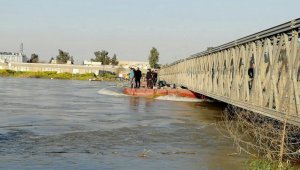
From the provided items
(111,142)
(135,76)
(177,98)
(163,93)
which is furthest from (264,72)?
(135,76)

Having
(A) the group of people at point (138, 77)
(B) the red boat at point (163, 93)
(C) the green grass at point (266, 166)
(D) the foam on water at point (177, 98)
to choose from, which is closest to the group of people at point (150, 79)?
(A) the group of people at point (138, 77)

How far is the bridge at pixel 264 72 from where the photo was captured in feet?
38.7

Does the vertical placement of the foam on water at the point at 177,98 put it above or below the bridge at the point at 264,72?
below

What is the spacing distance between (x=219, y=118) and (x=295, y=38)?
43.2ft

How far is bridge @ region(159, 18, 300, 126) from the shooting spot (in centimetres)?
1180

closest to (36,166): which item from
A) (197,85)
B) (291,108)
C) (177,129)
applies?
(291,108)

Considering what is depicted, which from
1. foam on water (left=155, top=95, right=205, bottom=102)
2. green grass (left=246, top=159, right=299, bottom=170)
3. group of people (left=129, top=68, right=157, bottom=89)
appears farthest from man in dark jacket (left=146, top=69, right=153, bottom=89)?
green grass (left=246, top=159, right=299, bottom=170)

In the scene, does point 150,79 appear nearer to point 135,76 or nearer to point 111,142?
point 135,76

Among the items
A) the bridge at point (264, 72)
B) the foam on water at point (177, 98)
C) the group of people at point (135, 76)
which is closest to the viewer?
the bridge at point (264, 72)

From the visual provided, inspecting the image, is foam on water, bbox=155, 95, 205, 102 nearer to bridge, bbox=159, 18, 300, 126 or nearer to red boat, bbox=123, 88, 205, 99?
red boat, bbox=123, 88, 205, 99

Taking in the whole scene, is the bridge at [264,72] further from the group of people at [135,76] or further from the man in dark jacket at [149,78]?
the man in dark jacket at [149,78]

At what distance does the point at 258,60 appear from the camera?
15117mm

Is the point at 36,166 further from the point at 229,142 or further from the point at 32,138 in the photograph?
the point at 229,142

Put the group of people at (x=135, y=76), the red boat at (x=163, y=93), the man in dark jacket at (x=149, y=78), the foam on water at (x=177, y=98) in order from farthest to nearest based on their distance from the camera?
the man in dark jacket at (x=149, y=78)
the group of people at (x=135, y=76)
the red boat at (x=163, y=93)
the foam on water at (x=177, y=98)
